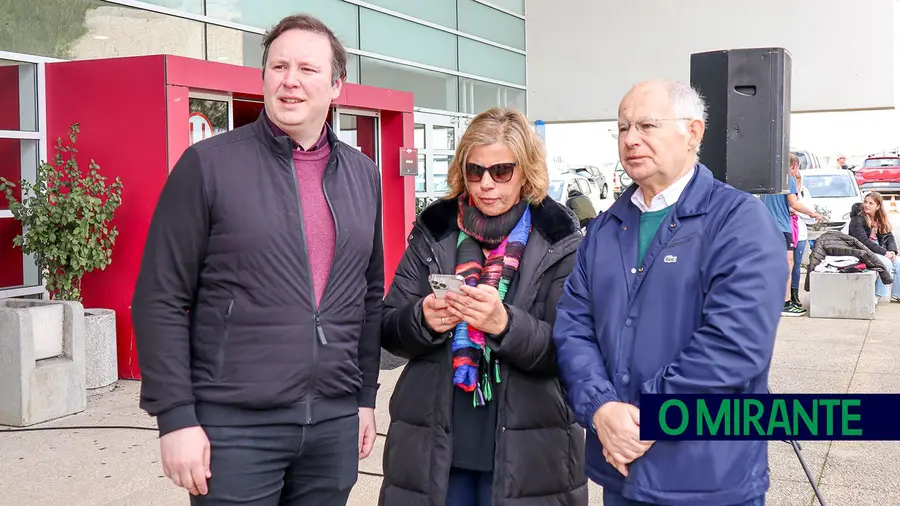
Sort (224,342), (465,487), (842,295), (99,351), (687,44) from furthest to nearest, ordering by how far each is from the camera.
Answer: (687,44) < (842,295) < (99,351) < (465,487) < (224,342)

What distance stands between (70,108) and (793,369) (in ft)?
23.6

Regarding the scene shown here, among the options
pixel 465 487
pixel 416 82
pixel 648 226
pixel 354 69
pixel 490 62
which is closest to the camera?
pixel 648 226

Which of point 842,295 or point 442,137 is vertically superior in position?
point 442,137

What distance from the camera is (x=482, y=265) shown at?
10.3ft

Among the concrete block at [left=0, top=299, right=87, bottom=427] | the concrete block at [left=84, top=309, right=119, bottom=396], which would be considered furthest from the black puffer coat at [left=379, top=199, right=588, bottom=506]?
the concrete block at [left=84, top=309, right=119, bottom=396]

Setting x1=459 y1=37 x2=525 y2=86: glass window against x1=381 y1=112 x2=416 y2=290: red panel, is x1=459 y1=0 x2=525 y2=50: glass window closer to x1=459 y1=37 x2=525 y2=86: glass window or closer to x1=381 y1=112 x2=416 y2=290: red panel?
x1=459 y1=37 x2=525 y2=86: glass window

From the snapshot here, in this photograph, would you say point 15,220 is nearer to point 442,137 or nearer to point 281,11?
point 281,11

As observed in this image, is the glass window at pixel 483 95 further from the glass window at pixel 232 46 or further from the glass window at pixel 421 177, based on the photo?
the glass window at pixel 232 46

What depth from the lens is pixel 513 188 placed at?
3.12 meters

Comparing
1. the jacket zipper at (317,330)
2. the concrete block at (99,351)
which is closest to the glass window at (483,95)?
the concrete block at (99,351)

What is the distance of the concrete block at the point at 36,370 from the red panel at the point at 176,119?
170 centimetres

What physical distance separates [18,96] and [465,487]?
7.32 m

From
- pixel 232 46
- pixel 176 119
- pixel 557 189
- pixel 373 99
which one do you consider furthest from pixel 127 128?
pixel 557 189

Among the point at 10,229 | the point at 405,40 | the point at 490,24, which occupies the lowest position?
the point at 10,229
